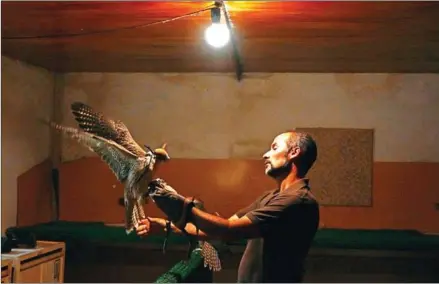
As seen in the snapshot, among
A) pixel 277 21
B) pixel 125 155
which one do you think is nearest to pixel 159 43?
pixel 277 21

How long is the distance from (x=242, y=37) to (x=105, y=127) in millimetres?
1628

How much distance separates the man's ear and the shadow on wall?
2.87 meters

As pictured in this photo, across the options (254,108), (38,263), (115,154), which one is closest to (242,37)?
(254,108)

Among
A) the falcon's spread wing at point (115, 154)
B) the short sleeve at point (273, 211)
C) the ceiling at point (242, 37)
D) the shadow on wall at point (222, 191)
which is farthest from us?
the shadow on wall at point (222, 191)

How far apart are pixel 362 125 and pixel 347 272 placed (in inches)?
47.7

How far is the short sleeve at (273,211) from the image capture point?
2035 millimetres

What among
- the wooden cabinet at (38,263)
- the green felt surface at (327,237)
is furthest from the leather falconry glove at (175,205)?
the green felt surface at (327,237)

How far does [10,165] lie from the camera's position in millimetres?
4684

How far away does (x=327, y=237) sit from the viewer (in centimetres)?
463

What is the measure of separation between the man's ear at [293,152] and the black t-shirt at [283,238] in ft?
0.39

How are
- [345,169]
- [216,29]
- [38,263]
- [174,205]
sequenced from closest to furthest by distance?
[174,205] → [216,29] → [38,263] → [345,169]

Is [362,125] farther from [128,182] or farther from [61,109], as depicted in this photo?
[128,182]

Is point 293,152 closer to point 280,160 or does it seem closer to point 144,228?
point 280,160

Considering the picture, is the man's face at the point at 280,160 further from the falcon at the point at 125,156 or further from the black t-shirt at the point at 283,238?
the falcon at the point at 125,156
